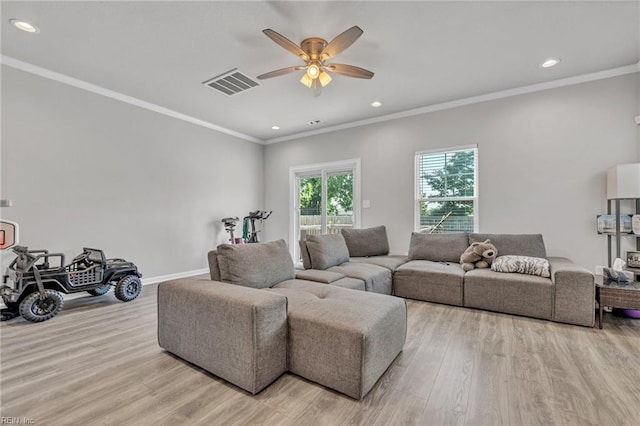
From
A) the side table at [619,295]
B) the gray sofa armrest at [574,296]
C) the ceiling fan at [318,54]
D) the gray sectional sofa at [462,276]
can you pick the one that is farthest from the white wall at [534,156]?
the ceiling fan at [318,54]

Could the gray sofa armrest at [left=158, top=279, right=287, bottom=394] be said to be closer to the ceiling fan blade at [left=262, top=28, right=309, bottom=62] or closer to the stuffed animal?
the ceiling fan blade at [left=262, top=28, right=309, bottom=62]

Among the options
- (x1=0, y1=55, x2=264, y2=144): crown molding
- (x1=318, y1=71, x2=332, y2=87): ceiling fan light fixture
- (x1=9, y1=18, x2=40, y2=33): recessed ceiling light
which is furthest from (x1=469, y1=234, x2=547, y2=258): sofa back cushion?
(x1=9, y1=18, x2=40, y2=33): recessed ceiling light

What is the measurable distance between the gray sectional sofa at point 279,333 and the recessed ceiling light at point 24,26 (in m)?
2.71

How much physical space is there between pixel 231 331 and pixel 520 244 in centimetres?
360

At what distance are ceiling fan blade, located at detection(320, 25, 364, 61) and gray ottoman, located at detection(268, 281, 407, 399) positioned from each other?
2.09 metres

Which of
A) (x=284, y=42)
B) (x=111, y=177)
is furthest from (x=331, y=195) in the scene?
(x=111, y=177)

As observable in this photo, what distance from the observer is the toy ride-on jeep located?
2848 mm

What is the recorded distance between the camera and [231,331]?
68.4 inches

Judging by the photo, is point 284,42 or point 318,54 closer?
point 284,42

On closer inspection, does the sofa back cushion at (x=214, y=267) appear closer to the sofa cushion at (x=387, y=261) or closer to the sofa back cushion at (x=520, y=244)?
the sofa cushion at (x=387, y=261)

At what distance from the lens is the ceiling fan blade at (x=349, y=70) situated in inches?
111

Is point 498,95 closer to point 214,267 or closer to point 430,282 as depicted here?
point 430,282

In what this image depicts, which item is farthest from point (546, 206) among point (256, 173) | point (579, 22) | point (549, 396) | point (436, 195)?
point (256, 173)

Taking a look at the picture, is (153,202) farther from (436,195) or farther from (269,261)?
(436,195)
